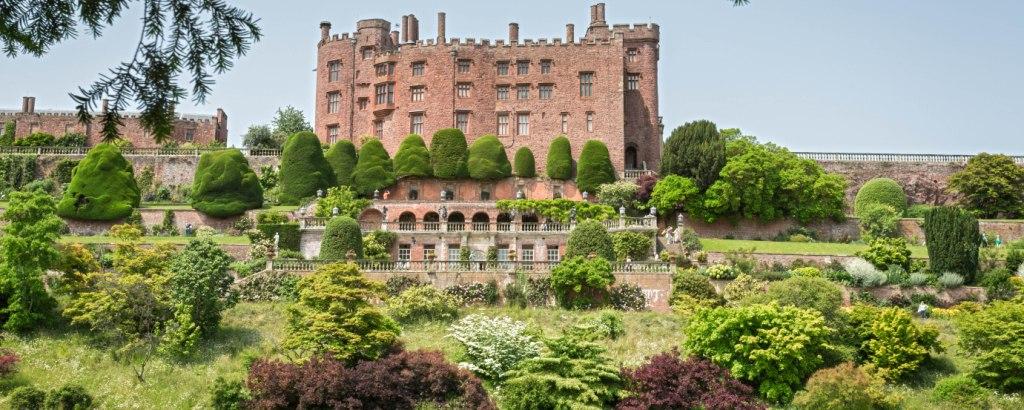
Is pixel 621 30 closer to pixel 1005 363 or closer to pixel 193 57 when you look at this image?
pixel 1005 363

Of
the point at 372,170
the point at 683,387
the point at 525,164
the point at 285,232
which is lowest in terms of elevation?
the point at 683,387

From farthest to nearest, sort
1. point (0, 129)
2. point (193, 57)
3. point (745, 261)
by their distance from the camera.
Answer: point (0, 129), point (745, 261), point (193, 57)

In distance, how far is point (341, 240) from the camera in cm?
4250

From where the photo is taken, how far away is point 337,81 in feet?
217

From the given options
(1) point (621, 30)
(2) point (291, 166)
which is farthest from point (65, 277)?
(1) point (621, 30)

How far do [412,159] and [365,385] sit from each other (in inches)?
1231

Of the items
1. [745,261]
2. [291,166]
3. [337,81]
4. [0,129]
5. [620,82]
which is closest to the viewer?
[745,261]

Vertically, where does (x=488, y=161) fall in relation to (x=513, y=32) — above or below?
below

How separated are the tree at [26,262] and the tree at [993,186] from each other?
4563 cm

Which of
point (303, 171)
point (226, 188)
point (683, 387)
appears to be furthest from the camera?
point (303, 171)

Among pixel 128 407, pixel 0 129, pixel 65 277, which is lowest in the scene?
pixel 128 407

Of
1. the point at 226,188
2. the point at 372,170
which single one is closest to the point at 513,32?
the point at 372,170

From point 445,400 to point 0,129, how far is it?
55.1 m

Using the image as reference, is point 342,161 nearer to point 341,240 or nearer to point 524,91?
point 524,91
